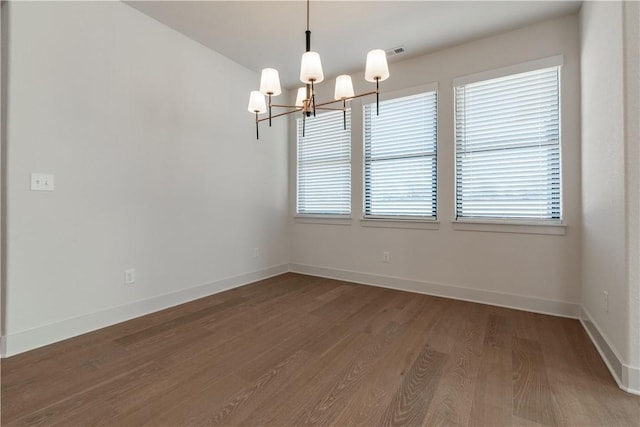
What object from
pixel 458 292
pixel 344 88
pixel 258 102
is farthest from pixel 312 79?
pixel 458 292

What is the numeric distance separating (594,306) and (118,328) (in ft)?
12.6

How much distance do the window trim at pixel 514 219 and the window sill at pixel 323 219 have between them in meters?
1.39

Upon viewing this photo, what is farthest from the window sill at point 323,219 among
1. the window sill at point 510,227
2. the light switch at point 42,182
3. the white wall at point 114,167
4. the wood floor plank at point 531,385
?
the light switch at point 42,182

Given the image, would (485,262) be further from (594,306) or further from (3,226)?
(3,226)

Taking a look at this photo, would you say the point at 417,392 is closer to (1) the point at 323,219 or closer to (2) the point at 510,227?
(2) the point at 510,227

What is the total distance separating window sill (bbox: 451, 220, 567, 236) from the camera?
9.26 ft

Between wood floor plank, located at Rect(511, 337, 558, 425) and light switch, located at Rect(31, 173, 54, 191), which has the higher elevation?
light switch, located at Rect(31, 173, 54, 191)

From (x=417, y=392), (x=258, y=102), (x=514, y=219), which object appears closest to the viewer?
(x=417, y=392)

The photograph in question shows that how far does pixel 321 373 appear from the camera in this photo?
1854 mm

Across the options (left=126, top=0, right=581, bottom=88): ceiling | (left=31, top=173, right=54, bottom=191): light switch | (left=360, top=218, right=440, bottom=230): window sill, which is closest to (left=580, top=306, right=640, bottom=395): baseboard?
(left=360, top=218, right=440, bottom=230): window sill

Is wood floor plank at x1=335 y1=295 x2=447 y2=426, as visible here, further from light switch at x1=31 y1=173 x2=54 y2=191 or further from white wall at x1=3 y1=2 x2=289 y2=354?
light switch at x1=31 y1=173 x2=54 y2=191

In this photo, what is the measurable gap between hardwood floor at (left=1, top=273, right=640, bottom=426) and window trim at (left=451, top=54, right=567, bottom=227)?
2.70 ft

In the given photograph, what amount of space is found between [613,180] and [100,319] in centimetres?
391

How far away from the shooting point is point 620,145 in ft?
5.71
